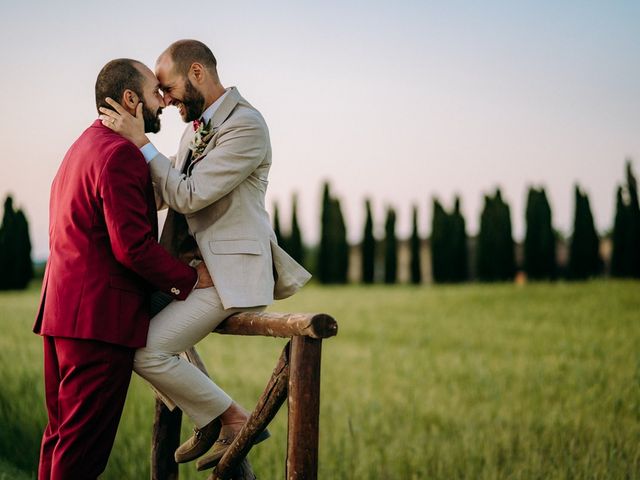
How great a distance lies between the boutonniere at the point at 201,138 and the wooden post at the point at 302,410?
1070 mm

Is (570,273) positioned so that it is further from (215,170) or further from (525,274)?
(215,170)

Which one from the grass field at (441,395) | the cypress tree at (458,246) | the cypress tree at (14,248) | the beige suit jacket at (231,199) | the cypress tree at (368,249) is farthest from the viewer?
the cypress tree at (368,249)

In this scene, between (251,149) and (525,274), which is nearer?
(251,149)

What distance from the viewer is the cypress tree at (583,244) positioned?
29688 millimetres

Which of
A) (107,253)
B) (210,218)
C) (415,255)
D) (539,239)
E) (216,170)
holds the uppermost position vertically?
(216,170)

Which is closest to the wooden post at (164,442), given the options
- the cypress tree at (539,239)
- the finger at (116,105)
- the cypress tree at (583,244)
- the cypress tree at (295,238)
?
the finger at (116,105)

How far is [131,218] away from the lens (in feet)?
10.6

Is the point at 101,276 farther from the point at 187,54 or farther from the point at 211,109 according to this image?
the point at 187,54

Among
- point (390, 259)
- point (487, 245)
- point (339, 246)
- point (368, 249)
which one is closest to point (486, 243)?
point (487, 245)

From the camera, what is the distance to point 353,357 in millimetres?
12820

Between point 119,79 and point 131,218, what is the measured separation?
0.71 metres

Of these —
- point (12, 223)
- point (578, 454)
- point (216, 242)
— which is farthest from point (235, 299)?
point (12, 223)

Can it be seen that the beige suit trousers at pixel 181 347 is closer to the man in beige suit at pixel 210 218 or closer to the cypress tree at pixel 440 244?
the man in beige suit at pixel 210 218

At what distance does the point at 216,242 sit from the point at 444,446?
4.03 meters
